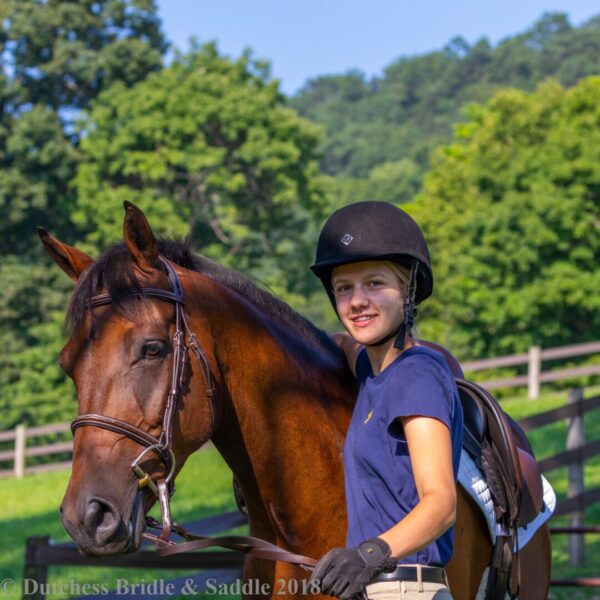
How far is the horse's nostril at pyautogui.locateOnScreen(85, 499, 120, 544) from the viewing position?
2.47 m

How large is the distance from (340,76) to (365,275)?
145m

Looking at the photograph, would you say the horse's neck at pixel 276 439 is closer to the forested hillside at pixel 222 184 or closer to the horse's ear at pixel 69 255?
the horse's ear at pixel 69 255

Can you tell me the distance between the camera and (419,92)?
127 meters

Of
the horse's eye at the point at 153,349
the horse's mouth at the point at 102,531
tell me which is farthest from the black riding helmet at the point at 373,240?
the horse's mouth at the point at 102,531

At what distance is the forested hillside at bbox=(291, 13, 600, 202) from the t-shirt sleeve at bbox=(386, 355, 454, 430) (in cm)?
6815

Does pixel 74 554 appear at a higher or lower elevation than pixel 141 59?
lower

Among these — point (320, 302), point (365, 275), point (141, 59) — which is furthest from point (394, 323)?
point (320, 302)

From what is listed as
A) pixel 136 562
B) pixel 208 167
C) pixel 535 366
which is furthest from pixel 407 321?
pixel 208 167

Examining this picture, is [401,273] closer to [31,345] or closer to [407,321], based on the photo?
[407,321]

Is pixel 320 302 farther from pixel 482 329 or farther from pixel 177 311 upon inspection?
pixel 177 311

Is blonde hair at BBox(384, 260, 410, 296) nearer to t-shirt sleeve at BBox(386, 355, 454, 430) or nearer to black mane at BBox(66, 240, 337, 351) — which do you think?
t-shirt sleeve at BBox(386, 355, 454, 430)

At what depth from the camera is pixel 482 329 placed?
3050 cm

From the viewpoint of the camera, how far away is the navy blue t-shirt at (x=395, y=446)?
7.88 ft

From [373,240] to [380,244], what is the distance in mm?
25
